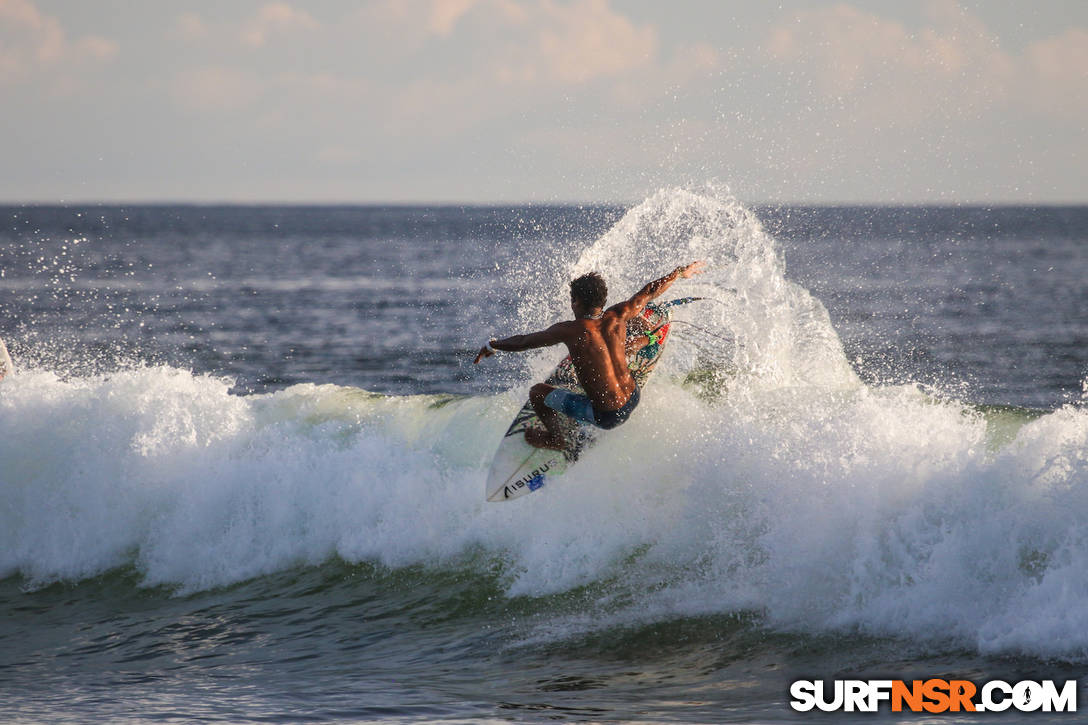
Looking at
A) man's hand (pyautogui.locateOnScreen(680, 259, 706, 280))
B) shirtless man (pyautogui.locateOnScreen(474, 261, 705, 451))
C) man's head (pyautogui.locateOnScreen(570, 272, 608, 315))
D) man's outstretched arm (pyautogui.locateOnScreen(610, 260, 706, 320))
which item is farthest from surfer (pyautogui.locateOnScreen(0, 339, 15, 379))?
man's hand (pyautogui.locateOnScreen(680, 259, 706, 280))

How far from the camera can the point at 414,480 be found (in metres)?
A: 10.8

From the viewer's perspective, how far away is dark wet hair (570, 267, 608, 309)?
8.55 m

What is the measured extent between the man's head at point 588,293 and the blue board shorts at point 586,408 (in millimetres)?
770

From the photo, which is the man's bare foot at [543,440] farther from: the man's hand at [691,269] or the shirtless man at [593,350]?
the man's hand at [691,269]

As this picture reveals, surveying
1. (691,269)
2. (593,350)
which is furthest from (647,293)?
(593,350)

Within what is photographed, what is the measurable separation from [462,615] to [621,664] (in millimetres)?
1945

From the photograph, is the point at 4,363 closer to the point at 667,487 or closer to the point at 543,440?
the point at 543,440

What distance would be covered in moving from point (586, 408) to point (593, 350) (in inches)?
22.5

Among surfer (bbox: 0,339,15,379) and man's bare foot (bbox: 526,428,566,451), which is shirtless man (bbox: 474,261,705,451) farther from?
surfer (bbox: 0,339,15,379)

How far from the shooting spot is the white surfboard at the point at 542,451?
30.8 ft

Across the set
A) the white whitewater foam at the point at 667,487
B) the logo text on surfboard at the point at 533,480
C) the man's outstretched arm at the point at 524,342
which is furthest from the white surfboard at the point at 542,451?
the man's outstretched arm at the point at 524,342

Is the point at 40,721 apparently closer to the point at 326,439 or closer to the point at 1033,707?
the point at 326,439

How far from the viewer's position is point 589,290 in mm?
8547

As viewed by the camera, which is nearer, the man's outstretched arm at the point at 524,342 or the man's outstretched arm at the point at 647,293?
the man's outstretched arm at the point at 524,342
